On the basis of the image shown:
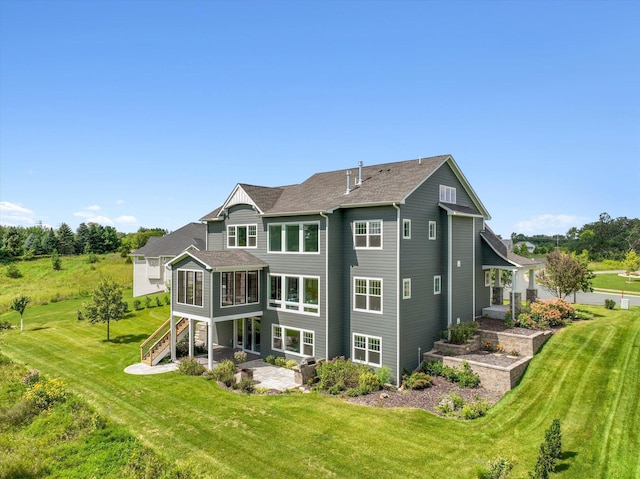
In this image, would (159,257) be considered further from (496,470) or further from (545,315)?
(496,470)

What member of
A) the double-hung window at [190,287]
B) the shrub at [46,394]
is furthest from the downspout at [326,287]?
the shrub at [46,394]

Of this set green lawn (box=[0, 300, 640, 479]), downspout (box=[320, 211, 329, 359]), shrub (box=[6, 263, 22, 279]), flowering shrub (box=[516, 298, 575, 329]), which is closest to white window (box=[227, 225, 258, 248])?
downspout (box=[320, 211, 329, 359])

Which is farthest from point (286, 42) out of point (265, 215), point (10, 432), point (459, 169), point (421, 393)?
point (10, 432)

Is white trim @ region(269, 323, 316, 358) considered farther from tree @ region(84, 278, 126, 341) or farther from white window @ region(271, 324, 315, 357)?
tree @ region(84, 278, 126, 341)

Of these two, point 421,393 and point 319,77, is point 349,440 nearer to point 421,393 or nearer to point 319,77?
point 421,393

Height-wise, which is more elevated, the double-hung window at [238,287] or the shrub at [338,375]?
the double-hung window at [238,287]

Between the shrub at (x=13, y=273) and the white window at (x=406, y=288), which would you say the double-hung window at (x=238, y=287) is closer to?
the white window at (x=406, y=288)

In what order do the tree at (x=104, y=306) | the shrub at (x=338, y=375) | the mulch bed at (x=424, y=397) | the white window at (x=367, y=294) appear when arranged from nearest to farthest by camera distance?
the mulch bed at (x=424, y=397) → the shrub at (x=338, y=375) → the white window at (x=367, y=294) → the tree at (x=104, y=306)
